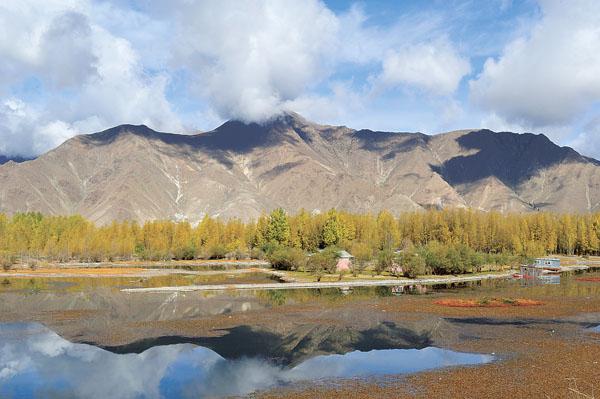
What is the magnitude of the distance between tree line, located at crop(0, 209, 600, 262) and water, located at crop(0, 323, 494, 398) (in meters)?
100

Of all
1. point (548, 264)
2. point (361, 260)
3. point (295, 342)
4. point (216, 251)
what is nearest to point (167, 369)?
point (295, 342)

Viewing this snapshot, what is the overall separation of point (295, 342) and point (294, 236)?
385ft

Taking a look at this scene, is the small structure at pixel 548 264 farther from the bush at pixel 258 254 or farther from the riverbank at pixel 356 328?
the bush at pixel 258 254

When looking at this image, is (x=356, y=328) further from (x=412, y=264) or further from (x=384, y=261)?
(x=384, y=261)

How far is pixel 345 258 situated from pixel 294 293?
1297 inches

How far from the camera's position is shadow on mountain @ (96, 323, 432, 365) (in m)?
34.6

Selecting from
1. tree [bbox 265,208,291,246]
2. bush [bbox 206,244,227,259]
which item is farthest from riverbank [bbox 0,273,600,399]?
bush [bbox 206,244,227,259]

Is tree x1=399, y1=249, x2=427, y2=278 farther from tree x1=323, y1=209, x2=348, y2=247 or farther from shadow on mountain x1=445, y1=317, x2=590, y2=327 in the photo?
tree x1=323, y1=209, x2=348, y2=247

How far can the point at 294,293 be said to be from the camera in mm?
69500

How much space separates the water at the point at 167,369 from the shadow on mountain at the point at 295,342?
3.28 feet

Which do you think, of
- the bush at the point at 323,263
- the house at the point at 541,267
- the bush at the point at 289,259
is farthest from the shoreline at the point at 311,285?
the bush at the point at 289,259

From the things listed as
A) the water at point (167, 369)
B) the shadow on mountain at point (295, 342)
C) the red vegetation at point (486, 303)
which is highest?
the red vegetation at point (486, 303)

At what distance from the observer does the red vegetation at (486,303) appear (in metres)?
56.1

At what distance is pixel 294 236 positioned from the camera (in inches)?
6107
